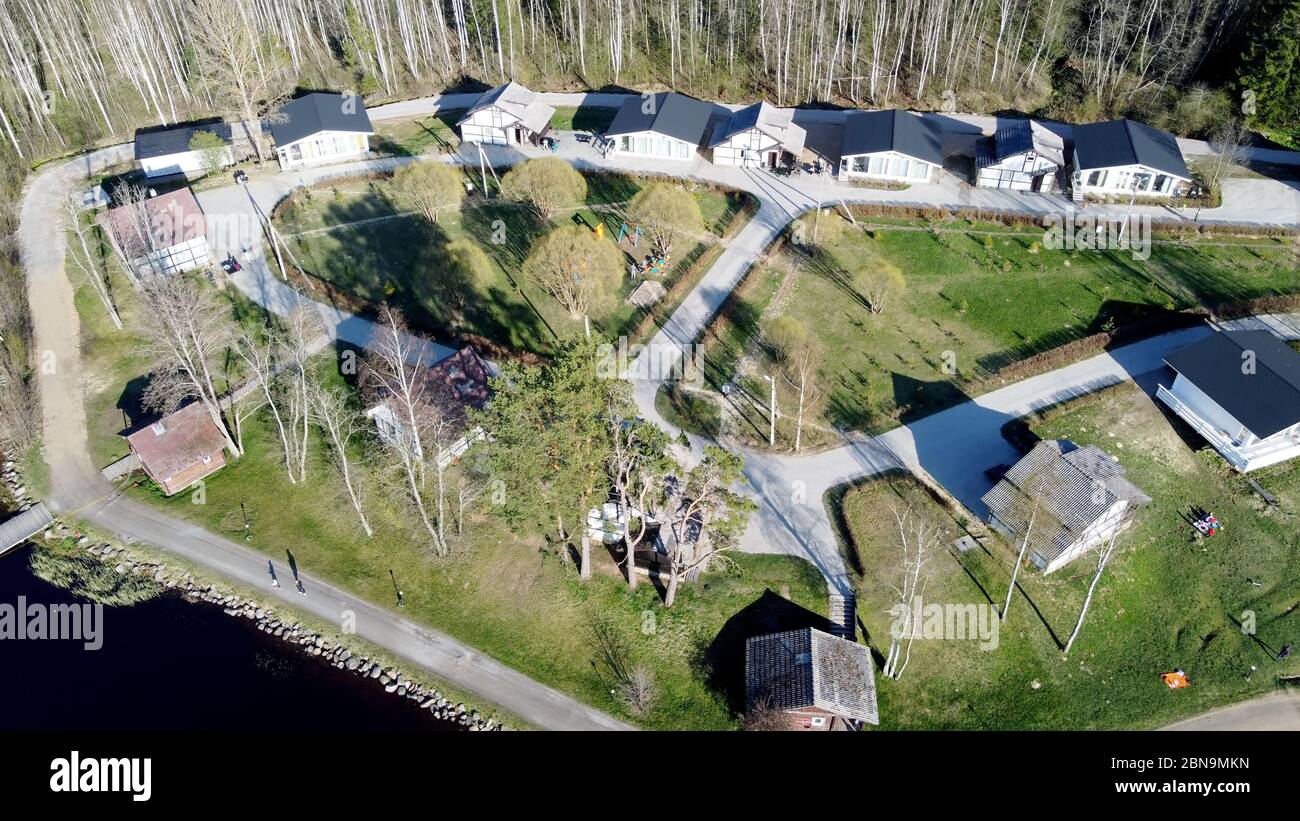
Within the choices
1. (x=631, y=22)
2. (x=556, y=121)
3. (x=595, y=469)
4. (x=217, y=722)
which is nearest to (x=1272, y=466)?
(x=595, y=469)

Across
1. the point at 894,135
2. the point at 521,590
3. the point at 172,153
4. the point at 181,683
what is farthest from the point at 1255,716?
the point at 172,153

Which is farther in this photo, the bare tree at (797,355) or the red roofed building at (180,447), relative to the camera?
the bare tree at (797,355)

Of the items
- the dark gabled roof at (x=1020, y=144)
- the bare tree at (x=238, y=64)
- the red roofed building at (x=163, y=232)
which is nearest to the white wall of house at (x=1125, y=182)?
the dark gabled roof at (x=1020, y=144)

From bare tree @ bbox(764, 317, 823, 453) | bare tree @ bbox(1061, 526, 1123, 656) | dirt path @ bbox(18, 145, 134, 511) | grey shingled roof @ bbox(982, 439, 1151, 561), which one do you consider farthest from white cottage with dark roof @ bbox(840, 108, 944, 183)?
dirt path @ bbox(18, 145, 134, 511)

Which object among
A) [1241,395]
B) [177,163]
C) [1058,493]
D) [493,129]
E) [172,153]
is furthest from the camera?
[493,129]

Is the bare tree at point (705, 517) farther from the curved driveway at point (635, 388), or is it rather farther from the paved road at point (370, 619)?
the paved road at point (370, 619)

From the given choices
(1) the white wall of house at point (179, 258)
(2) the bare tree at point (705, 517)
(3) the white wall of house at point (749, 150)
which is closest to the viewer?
(2) the bare tree at point (705, 517)

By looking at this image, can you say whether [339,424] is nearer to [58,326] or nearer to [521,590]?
[521,590]
